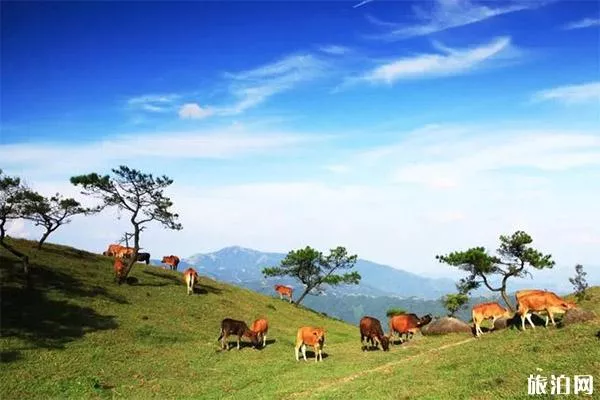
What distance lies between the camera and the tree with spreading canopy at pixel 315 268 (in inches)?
2921

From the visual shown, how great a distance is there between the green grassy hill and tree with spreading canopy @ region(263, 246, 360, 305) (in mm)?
24228

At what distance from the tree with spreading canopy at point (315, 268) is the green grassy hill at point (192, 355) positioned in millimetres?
24228

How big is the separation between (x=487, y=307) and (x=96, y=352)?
26.0 meters

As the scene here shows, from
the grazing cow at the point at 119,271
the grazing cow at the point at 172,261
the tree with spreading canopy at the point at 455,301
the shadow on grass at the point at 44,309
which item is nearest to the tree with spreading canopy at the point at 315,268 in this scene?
the grazing cow at the point at 172,261

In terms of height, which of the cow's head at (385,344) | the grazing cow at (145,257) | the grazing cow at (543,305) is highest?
the grazing cow at (145,257)

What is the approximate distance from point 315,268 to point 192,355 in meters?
43.8

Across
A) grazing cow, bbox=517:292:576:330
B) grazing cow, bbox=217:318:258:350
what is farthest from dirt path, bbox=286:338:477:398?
grazing cow, bbox=217:318:258:350

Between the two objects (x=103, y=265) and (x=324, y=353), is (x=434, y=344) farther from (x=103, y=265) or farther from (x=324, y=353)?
(x=103, y=265)

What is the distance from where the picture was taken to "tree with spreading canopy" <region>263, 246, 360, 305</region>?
243 feet

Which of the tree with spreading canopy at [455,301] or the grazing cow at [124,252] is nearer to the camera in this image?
the tree with spreading canopy at [455,301]

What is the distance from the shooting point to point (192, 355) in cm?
3359

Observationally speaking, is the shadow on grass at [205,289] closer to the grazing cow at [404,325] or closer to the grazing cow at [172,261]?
the grazing cow at [172,261]

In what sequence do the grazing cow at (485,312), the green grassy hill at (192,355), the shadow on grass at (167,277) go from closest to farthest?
the green grassy hill at (192,355), the grazing cow at (485,312), the shadow on grass at (167,277)

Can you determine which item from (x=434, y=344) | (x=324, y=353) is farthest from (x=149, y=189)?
(x=434, y=344)
